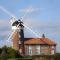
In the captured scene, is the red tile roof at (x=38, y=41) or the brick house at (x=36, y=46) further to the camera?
the red tile roof at (x=38, y=41)

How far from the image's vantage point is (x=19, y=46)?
10275 centimetres

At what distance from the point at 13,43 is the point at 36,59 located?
58.5 metres

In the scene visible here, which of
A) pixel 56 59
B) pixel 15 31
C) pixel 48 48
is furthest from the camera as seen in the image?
pixel 48 48

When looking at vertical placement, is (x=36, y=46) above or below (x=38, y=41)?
below

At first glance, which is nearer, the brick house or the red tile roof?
the brick house

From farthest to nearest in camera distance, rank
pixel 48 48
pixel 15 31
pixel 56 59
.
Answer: pixel 48 48
pixel 15 31
pixel 56 59

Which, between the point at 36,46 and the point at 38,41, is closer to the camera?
the point at 36,46

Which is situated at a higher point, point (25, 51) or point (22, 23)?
point (22, 23)

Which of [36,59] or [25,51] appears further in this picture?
[25,51]

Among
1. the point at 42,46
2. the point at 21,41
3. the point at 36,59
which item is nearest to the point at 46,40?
the point at 42,46

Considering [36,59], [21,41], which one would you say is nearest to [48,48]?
[21,41]

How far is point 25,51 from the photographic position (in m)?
106

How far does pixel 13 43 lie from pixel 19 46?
2.86m

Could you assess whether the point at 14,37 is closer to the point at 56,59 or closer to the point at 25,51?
the point at 25,51
